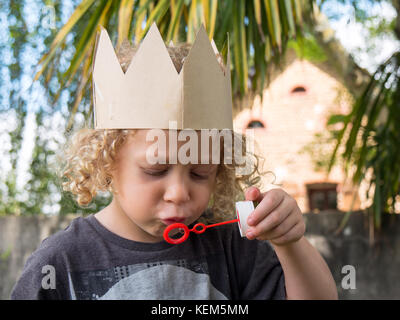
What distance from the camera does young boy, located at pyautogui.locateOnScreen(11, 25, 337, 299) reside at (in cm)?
74

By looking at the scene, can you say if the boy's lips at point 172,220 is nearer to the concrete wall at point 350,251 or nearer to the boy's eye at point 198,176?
the boy's eye at point 198,176

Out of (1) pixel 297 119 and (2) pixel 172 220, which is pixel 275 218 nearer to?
(2) pixel 172 220

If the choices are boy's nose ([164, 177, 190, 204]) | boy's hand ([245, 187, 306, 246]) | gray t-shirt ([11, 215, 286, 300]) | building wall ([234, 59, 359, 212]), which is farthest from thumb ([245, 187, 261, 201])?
building wall ([234, 59, 359, 212])

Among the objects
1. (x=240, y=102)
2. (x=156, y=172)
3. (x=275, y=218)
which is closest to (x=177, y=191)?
(x=156, y=172)

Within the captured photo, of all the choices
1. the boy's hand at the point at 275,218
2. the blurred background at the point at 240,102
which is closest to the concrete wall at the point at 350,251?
the blurred background at the point at 240,102

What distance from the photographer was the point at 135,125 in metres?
0.76

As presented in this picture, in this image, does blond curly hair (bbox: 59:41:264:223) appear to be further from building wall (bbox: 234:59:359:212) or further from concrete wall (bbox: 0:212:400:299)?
building wall (bbox: 234:59:359:212)

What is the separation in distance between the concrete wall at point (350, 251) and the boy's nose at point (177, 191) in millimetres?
2231

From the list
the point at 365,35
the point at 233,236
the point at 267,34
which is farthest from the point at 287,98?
the point at 233,236
